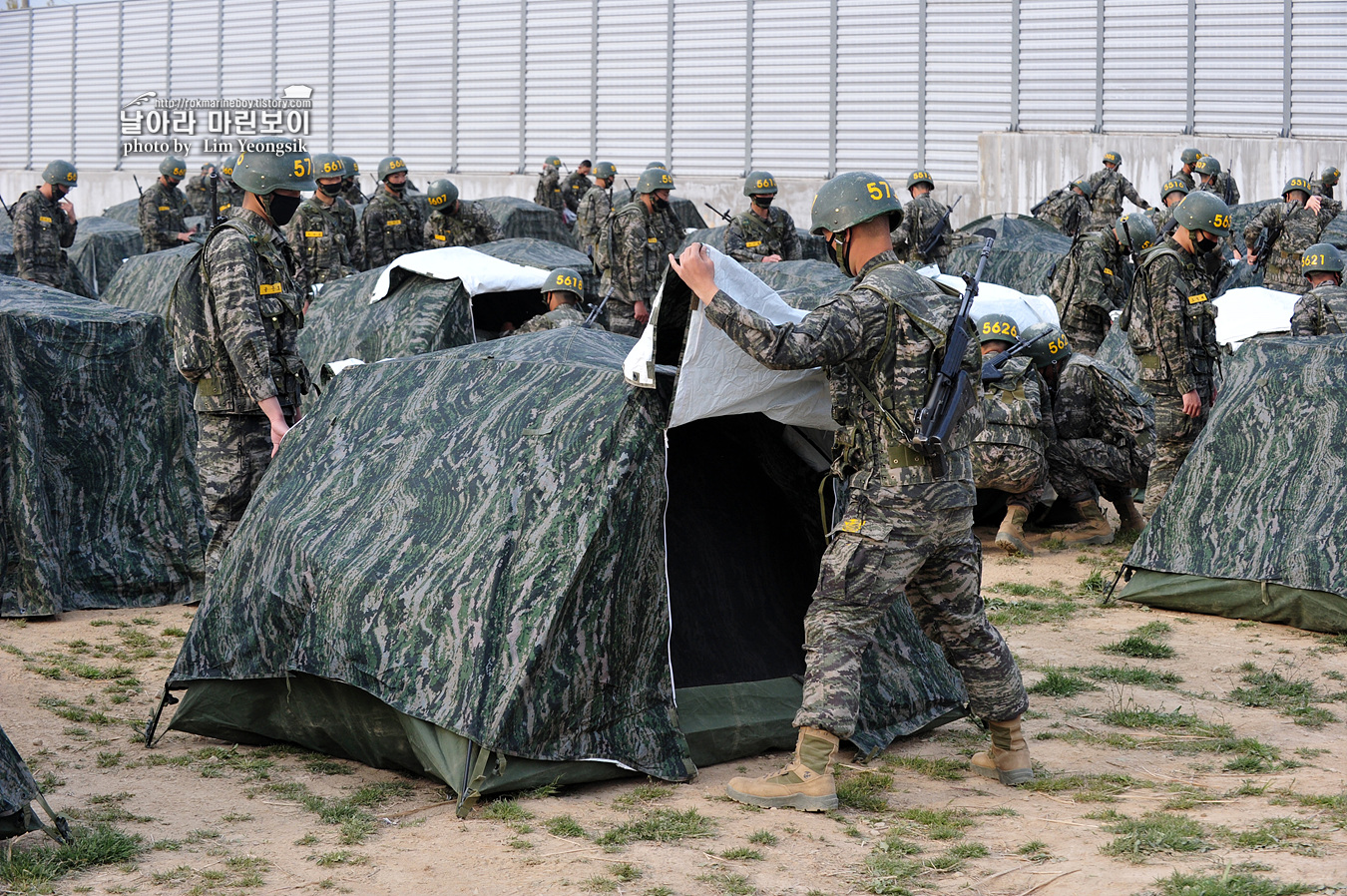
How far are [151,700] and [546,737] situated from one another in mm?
2237

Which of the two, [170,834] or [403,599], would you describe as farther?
[403,599]

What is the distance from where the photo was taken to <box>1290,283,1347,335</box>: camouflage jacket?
895 centimetres

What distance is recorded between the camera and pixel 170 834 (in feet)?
13.8

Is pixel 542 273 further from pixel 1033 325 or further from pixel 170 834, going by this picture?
pixel 170 834

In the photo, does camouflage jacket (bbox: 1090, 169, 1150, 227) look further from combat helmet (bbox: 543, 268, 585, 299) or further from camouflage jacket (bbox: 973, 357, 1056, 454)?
combat helmet (bbox: 543, 268, 585, 299)

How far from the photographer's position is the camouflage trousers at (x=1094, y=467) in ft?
28.9

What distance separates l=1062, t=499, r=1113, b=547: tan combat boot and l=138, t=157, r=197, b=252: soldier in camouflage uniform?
11.1 metres

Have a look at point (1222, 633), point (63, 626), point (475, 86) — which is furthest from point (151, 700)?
point (475, 86)

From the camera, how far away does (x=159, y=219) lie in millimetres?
16047

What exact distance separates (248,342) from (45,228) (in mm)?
9703

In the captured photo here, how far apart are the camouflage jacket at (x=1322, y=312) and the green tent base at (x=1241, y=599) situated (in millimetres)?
2586

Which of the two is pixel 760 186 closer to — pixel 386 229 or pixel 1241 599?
pixel 386 229

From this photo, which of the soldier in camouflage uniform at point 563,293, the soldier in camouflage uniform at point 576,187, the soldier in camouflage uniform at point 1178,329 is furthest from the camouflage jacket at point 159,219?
the soldier in camouflage uniform at point 1178,329

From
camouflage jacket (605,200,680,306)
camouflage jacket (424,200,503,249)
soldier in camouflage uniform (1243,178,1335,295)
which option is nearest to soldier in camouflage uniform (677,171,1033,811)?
camouflage jacket (605,200,680,306)
